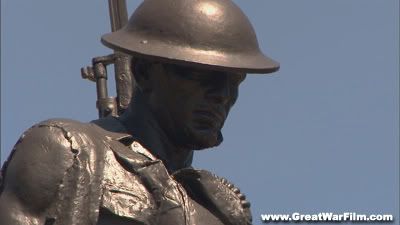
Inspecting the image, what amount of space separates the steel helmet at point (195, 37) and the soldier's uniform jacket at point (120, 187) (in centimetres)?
45

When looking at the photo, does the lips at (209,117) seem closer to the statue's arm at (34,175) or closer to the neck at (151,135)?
the neck at (151,135)

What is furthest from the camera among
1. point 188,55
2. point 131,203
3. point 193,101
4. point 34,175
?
point 193,101

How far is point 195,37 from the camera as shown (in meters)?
10.3

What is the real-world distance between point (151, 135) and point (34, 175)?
788 mm

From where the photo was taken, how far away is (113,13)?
12422 mm

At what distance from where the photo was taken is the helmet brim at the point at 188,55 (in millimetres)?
10227

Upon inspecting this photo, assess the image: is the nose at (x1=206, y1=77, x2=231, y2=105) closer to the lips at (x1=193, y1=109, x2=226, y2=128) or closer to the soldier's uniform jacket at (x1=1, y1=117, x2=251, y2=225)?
the lips at (x1=193, y1=109, x2=226, y2=128)

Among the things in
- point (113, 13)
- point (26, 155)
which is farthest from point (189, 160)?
point (113, 13)

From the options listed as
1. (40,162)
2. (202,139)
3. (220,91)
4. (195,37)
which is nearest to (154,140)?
(202,139)

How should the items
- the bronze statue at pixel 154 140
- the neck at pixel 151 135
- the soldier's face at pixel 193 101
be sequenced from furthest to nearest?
the neck at pixel 151 135 → the soldier's face at pixel 193 101 → the bronze statue at pixel 154 140

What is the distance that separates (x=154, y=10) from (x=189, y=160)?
2.63 feet

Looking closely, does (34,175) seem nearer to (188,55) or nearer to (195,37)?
(188,55)

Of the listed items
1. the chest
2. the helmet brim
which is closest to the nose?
the helmet brim

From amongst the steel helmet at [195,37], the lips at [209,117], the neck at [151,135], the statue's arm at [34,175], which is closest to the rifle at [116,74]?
the neck at [151,135]
